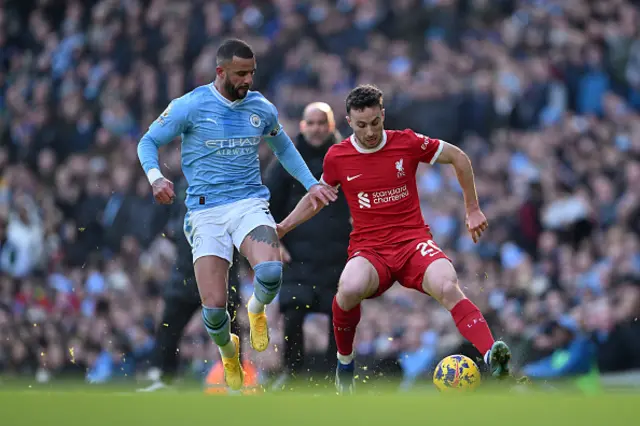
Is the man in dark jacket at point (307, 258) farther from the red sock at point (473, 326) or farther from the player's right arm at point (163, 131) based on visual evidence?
the red sock at point (473, 326)

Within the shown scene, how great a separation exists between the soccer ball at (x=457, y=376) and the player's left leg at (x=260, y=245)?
4.16 ft

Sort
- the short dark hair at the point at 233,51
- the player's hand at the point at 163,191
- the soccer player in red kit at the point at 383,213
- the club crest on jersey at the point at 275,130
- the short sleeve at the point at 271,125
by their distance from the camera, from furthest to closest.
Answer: the club crest on jersey at the point at 275,130, the short sleeve at the point at 271,125, the short dark hair at the point at 233,51, the soccer player in red kit at the point at 383,213, the player's hand at the point at 163,191

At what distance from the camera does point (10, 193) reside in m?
17.2

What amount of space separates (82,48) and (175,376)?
31.7 ft

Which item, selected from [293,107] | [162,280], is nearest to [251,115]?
[162,280]

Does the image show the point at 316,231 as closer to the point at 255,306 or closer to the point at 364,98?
the point at 255,306

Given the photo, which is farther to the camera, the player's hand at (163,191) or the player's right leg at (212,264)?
the player's right leg at (212,264)

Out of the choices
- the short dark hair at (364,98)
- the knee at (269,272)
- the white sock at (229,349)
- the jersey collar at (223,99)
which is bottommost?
the white sock at (229,349)

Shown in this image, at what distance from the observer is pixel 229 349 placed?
8.61 metres

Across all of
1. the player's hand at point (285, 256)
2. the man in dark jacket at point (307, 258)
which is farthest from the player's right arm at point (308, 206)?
the player's hand at point (285, 256)

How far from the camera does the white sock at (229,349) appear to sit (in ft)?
28.2

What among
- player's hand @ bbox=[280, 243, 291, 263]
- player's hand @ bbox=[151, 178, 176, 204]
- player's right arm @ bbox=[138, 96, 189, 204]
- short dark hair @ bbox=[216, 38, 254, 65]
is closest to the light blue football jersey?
player's right arm @ bbox=[138, 96, 189, 204]

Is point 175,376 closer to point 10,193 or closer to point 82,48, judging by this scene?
point 10,193

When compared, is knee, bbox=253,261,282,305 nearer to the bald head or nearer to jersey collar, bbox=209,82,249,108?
jersey collar, bbox=209,82,249,108
